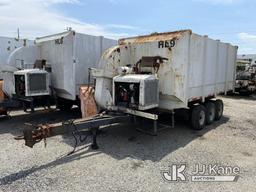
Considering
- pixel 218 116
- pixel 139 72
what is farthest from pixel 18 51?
pixel 218 116

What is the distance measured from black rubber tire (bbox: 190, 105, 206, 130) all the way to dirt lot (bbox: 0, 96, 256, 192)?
18 cm

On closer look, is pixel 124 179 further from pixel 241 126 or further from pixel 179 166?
pixel 241 126

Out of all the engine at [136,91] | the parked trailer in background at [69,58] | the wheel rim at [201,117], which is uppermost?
the parked trailer in background at [69,58]

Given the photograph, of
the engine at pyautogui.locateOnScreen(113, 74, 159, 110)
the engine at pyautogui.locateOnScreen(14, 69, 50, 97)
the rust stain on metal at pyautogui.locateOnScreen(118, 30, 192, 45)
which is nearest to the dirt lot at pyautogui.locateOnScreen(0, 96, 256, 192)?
the engine at pyautogui.locateOnScreen(113, 74, 159, 110)

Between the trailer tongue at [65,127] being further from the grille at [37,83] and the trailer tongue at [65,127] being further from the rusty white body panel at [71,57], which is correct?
the grille at [37,83]

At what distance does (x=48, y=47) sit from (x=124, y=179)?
232 inches

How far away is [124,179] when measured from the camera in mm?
4238

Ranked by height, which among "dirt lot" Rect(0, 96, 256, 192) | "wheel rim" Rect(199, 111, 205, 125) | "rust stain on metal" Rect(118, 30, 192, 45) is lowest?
"dirt lot" Rect(0, 96, 256, 192)

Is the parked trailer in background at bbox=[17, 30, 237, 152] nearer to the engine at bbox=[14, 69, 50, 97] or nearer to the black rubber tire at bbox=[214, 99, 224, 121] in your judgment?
the black rubber tire at bbox=[214, 99, 224, 121]

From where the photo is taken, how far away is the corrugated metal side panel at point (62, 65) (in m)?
7.52

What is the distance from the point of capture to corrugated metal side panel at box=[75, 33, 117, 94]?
299 inches

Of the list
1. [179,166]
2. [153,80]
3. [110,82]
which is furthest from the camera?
[110,82]

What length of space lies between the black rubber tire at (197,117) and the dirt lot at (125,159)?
7.0 inches

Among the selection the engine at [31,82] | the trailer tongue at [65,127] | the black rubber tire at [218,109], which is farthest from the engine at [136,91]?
the black rubber tire at [218,109]
